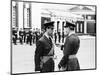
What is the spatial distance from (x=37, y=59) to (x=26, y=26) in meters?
0.40

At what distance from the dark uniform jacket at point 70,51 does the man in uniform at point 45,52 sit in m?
0.14

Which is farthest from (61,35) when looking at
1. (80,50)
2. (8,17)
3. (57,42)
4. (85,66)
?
(8,17)

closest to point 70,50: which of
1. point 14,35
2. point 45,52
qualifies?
point 45,52

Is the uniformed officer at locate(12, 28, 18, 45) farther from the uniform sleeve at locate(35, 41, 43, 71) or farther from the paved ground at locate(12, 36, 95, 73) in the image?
the uniform sleeve at locate(35, 41, 43, 71)

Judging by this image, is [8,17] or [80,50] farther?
[80,50]

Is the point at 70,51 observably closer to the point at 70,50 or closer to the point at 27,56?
the point at 70,50

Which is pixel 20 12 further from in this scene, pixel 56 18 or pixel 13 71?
pixel 13 71

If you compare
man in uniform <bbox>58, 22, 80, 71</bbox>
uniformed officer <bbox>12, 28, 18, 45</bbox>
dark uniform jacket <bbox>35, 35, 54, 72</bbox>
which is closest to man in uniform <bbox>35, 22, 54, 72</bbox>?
dark uniform jacket <bbox>35, 35, 54, 72</bbox>

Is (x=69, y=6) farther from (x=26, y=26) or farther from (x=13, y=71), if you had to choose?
(x=13, y=71)

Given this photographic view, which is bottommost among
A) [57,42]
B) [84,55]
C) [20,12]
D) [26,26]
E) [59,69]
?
[59,69]

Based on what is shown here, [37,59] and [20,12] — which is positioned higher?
[20,12]

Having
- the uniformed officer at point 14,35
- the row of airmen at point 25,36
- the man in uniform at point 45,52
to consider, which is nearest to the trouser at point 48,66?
the man in uniform at point 45,52

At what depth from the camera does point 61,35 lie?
2367 mm

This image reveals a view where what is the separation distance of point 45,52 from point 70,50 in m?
0.31
